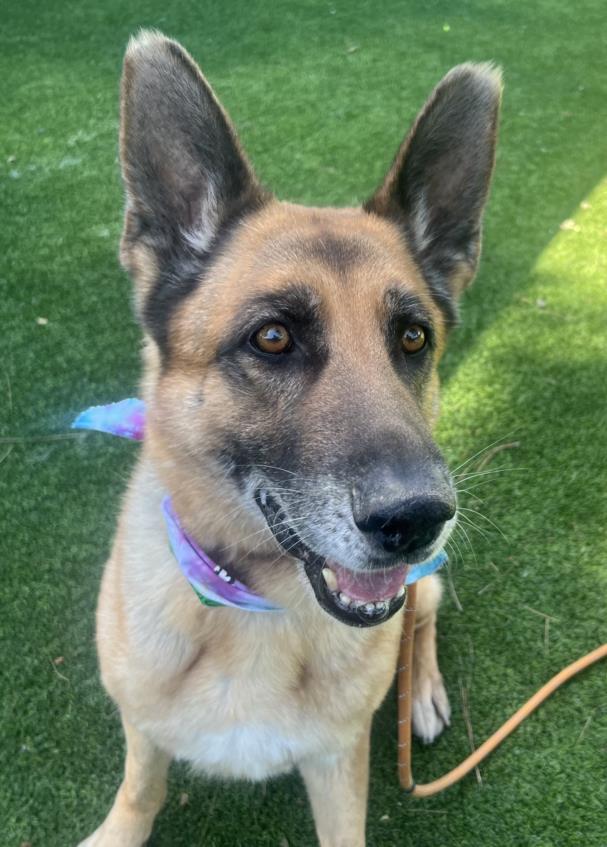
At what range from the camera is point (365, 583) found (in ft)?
5.96

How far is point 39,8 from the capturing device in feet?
25.3

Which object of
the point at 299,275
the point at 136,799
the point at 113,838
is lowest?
the point at 113,838

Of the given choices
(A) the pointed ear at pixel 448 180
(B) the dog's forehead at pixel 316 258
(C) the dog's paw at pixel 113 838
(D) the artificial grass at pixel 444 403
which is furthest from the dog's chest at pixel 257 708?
(A) the pointed ear at pixel 448 180

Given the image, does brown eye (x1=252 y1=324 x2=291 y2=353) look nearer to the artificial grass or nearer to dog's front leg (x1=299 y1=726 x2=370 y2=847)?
dog's front leg (x1=299 y1=726 x2=370 y2=847)

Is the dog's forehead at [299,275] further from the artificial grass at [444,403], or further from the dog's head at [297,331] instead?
the artificial grass at [444,403]

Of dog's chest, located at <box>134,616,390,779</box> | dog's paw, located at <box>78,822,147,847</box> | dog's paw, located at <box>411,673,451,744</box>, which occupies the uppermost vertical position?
dog's chest, located at <box>134,616,390,779</box>

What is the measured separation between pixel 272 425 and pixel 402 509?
458mm

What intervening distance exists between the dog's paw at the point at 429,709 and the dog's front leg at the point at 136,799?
0.97 meters

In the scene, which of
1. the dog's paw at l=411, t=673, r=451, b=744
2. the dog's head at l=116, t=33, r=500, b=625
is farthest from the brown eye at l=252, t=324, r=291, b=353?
the dog's paw at l=411, t=673, r=451, b=744

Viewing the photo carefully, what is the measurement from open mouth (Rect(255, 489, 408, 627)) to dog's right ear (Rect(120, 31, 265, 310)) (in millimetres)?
767

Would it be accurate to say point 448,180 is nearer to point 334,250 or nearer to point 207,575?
point 334,250

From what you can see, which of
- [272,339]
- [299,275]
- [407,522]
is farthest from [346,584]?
[299,275]

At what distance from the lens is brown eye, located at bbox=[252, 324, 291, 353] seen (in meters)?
1.86

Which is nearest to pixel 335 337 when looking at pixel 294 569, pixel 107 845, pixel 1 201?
pixel 294 569
